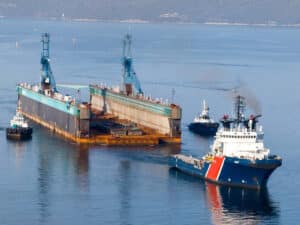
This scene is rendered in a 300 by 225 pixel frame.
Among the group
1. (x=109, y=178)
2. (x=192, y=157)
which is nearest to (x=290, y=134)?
(x=192, y=157)

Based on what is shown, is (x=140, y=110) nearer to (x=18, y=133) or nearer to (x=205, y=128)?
(x=205, y=128)

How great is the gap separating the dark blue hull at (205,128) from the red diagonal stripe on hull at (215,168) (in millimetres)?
16053

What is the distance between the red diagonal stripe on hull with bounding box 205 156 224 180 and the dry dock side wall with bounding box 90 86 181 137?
11885mm

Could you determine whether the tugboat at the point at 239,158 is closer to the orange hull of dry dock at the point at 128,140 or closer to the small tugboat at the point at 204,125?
the orange hull of dry dock at the point at 128,140

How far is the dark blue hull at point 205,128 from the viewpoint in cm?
6906

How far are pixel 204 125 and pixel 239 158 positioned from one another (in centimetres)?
1805

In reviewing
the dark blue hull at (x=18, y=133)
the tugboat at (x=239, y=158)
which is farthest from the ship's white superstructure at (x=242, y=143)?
the dark blue hull at (x=18, y=133)

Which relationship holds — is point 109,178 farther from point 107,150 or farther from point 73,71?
point 73,71

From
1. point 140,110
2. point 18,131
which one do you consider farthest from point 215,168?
point 140,110

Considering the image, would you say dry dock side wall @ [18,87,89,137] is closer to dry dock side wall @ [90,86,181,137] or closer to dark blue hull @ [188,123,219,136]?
dry dock side wall @ [90,86,181,137]

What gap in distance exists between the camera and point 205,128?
69.2m

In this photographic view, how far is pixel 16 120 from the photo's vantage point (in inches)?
2640

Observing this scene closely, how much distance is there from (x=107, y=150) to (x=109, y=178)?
24.9 ft

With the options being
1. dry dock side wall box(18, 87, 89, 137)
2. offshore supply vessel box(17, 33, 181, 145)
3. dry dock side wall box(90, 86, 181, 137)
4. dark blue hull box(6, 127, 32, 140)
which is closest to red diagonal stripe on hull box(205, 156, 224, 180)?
offshore supply vessel box(17, 33, 181, 145)
